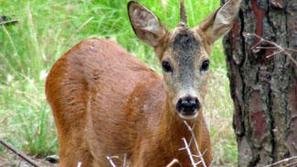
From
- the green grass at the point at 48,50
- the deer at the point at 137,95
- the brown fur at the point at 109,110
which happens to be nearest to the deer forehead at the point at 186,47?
the deer at the point at 137,95

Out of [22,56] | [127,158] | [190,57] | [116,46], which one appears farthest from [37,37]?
[190,57]

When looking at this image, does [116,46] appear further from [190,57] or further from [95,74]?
[190,57]

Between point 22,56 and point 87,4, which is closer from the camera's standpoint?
point 22,56

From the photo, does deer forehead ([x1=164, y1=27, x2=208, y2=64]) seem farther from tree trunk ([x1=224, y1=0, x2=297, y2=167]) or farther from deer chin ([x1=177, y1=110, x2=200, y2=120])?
deer chin ([x1=177, y1=110, x2=200, y2=120])

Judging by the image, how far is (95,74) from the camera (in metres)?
7.97

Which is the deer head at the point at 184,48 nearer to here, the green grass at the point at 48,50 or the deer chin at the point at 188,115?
the deer chin at the point at 188,115

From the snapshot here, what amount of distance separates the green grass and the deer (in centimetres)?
70

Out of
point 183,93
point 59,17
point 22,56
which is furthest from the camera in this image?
point 59,17

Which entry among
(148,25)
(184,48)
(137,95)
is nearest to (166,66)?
(184,48)

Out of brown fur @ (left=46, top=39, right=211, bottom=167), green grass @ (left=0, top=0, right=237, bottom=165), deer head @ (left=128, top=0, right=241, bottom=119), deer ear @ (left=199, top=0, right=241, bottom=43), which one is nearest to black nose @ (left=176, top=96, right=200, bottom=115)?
deer head @ (left=128, top=0, right=241, bottom=119)

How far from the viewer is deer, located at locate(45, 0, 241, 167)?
6.90 m

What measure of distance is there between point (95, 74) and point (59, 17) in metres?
3.02

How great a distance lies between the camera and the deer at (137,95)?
6.90m

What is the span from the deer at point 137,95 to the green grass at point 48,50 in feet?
2.28
